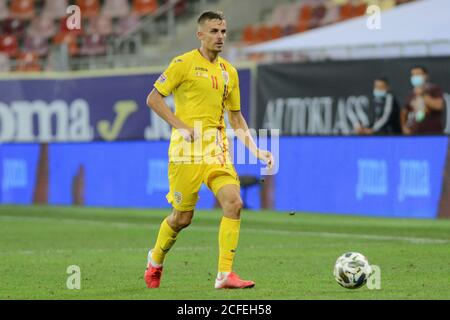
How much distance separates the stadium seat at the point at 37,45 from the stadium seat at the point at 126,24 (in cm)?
197

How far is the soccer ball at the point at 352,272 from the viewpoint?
950 cm

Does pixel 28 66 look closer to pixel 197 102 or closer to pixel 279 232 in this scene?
pixel 279 232

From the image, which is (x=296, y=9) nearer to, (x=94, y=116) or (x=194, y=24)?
(x=194, y=24)

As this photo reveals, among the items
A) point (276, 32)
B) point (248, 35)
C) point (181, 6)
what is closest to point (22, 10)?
point (181, 6)

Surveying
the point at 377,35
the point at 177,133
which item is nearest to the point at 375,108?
the point at 377,35

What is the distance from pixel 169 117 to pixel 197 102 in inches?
14.5

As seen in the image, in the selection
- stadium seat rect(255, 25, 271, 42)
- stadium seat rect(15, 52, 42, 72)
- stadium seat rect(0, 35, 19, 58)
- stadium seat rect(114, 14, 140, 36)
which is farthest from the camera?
stadium seat rect(0, 35, 19, 58)

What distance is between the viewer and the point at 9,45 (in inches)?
1276

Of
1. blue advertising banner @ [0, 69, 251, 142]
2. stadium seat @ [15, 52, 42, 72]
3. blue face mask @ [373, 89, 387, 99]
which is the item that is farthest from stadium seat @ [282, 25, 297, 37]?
blue face mask @ [373, 89, 387, 99]

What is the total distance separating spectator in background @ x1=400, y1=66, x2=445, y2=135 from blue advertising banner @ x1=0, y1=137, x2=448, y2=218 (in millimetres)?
1090

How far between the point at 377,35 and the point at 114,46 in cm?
871

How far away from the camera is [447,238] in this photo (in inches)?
583

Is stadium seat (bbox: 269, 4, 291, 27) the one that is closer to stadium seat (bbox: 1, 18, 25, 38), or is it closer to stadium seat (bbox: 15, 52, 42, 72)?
stadium seat (bbox: 15, 52, 42, 72)

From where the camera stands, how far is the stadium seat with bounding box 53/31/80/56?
1215 inches
